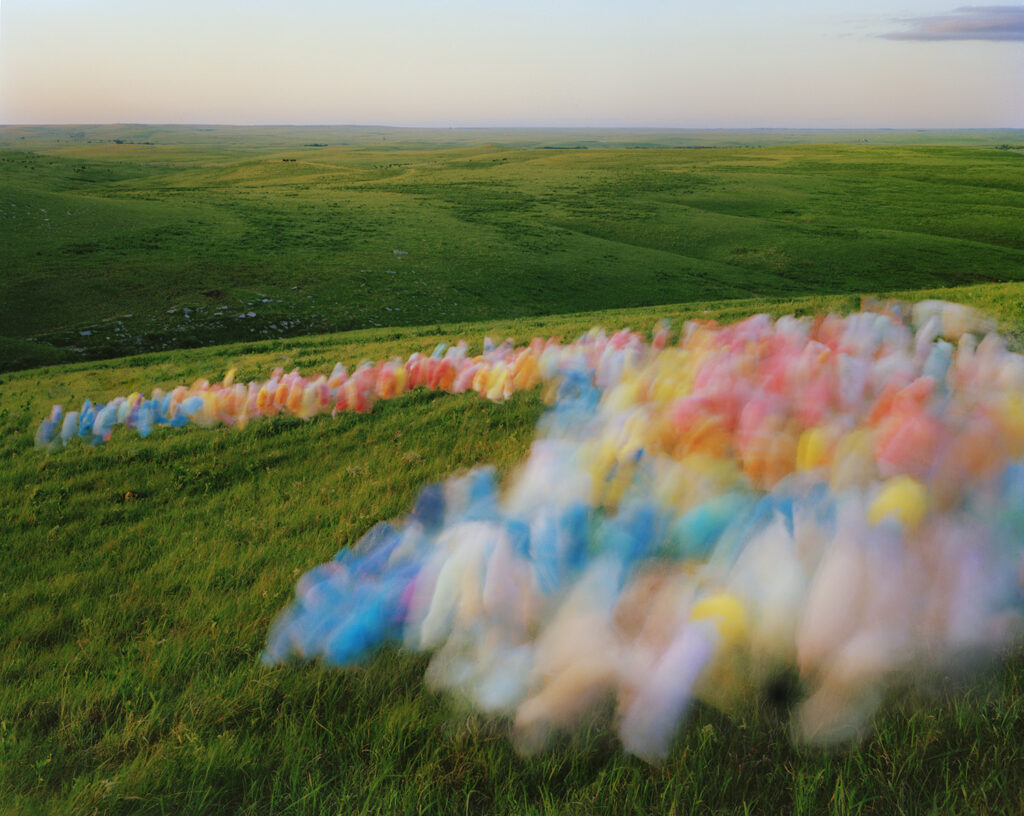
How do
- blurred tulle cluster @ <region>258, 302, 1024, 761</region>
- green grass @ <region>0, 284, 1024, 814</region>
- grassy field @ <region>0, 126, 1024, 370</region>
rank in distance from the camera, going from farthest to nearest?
1. grassy field @ <region>0, 126, 1024, 370</region>
2. blurred tulle cluster @ <region>258, 302, 1024, 761</region>
3. green grass @ <region>0, 284, 1024, 814</region>

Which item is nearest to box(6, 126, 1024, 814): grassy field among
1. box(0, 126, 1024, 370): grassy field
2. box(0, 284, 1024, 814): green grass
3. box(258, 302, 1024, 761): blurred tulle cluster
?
box(0, 284, 1024, 814): green grass

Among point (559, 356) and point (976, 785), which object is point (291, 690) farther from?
point (559, 356)

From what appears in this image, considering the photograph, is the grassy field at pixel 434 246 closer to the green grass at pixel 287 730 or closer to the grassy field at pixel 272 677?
the grassy field at pixel 272 677

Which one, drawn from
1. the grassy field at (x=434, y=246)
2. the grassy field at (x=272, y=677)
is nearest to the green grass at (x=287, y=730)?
the grassy field at (x=272, y=677)

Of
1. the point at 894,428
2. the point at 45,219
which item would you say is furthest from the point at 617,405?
the point at 45,219

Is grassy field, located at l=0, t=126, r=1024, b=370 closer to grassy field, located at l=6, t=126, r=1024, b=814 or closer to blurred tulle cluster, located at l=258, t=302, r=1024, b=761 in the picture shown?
grassy field, located at l=6, t=126, r=1024, b=814

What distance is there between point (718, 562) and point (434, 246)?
116 feet

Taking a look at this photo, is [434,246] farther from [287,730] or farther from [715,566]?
[287,730]

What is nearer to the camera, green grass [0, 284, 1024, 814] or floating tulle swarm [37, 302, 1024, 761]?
green grass [0, 284, 1024, 814]

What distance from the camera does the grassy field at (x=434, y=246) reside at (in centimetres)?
2462

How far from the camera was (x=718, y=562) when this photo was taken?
290cm

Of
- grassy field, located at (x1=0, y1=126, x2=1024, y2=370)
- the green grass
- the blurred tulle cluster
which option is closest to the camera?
the green grass

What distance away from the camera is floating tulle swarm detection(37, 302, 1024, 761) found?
2357 millimetres

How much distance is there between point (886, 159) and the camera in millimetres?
85375
